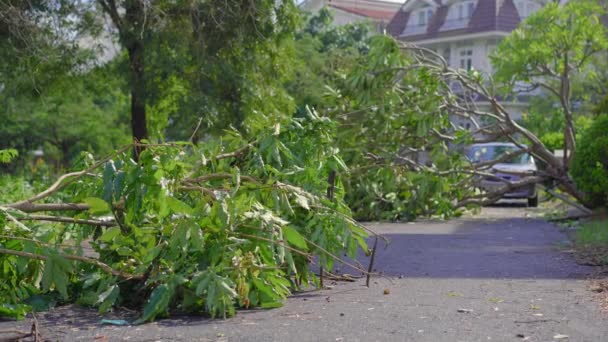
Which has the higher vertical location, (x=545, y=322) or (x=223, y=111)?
(x=223, y=111)

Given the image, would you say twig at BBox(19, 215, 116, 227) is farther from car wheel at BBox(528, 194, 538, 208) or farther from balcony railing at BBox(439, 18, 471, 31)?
balcony railing at BBox(439, 18, 471, 31)

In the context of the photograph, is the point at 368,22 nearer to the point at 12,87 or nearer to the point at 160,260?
the point at 12,87

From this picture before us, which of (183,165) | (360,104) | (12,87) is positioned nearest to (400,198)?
(360,104)

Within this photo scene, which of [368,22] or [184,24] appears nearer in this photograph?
[184,24]

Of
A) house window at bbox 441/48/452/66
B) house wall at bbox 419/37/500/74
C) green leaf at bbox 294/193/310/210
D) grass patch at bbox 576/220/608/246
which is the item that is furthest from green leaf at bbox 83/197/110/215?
house window at bbox 441/48/452/66

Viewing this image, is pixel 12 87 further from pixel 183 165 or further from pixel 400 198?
pixel 183 165

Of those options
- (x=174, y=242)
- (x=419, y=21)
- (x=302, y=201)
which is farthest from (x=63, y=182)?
(x=419, y=21)

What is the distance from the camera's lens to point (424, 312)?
7223 millimetres

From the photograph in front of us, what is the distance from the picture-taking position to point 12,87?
19.5 metres

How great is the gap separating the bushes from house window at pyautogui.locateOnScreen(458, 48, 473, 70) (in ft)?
116

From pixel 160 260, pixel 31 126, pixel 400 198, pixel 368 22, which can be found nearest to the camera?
pixel 160 260

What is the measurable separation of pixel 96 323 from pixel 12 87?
45.7 feet

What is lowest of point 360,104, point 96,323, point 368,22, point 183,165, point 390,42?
point 96,323

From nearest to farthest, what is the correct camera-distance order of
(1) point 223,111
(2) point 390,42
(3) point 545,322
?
(3) point 545,322 < (2) point 390,42 < (1) point 223,111
